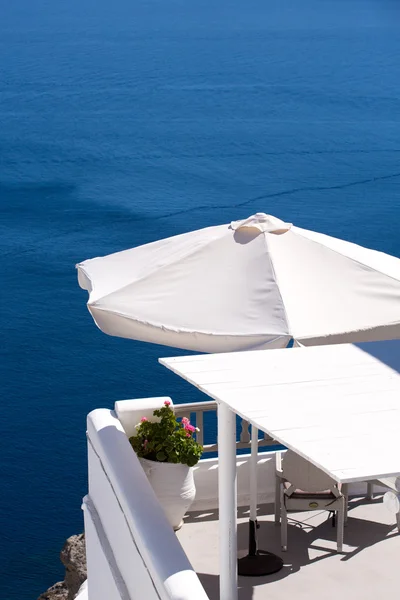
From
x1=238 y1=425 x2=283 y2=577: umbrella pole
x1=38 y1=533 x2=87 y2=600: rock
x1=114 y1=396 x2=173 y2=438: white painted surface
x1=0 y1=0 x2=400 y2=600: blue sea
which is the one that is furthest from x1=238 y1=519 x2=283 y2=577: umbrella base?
x1=0 y1=0 x2=400 y2=600: blue sea

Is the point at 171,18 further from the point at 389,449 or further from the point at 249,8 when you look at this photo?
the point at 389,449

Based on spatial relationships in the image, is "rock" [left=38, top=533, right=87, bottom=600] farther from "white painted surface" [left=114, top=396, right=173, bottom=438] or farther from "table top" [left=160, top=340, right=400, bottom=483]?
"table top" [left=160, top=340, right=400, bottom=483]

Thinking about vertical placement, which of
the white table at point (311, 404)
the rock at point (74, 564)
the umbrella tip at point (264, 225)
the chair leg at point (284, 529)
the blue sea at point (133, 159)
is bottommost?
the rock at point (74, 564)

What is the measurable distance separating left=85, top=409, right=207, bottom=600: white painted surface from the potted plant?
0.16 meters

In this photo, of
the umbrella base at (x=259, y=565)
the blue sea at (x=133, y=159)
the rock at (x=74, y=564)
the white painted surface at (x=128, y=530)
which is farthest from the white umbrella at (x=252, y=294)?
the blue sea at (x=133, y=159)

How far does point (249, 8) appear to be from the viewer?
60500 mm

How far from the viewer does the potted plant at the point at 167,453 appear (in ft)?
16.6

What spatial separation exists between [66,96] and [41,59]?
496cm

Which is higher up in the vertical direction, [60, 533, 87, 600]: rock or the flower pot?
the flower pot

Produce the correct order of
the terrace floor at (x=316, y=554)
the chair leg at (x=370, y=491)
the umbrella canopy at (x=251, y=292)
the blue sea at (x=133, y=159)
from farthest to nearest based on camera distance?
the blue sea at (x=133, y=159), the chair leg at (x=370, y=491), the umbrella canopy at (x=251, y=292), the terrace floor at (x=316, y=554)

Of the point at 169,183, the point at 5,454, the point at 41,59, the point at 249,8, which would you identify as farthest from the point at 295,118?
the point at 5,454

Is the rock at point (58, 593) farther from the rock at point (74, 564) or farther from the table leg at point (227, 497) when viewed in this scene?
the table leg at point (227, 497)

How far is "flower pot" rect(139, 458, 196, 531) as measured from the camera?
5078 millimetres

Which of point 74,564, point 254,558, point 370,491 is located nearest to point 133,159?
point 74,564
